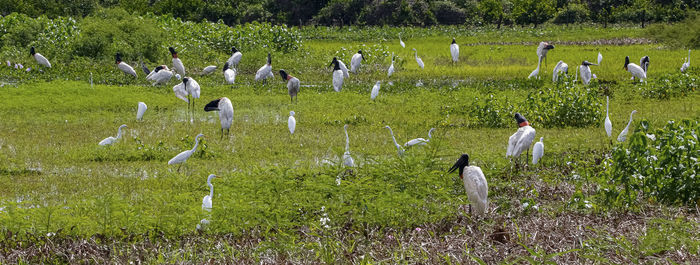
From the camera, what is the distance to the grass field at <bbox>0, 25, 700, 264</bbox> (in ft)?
18.1

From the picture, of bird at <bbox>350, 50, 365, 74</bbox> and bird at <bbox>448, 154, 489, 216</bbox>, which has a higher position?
bird at <bbox>448, 154, 489, 216</bbox>

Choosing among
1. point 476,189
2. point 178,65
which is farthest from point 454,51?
point 476,189

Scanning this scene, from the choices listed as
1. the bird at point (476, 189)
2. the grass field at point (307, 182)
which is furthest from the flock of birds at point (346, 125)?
the grass field at point (307, 182)

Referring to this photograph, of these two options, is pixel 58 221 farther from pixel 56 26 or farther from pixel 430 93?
pixel 56 26

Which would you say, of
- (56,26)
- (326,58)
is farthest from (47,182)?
(56,26)

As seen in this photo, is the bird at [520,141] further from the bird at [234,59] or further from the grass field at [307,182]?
the bird at [234,59]

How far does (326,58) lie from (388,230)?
769 inches

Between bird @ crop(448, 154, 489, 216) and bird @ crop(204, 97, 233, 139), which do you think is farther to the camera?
bird @ crop(204, 97, 233, 139)

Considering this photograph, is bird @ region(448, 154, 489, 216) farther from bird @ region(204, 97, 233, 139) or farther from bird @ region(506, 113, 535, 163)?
bird @ region(204, 97, 233, 139)

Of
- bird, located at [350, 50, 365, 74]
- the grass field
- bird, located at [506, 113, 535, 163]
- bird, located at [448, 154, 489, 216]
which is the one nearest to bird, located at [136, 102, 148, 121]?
the grass field

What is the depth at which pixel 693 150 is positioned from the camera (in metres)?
6.68

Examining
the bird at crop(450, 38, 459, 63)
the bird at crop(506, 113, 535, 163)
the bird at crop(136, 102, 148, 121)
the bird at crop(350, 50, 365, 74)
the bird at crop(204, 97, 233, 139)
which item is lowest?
the bird at crop(450, 38, 459, 63)

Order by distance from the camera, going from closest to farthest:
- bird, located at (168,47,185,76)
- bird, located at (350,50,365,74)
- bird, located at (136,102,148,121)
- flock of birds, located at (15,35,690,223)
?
flock of birds, located at (15,35,690,223)
bird, located at (136,102,148,121)
bird, located at (168,47,185,76)
bird, located at (350,50,365,74)

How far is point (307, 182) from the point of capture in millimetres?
7156
